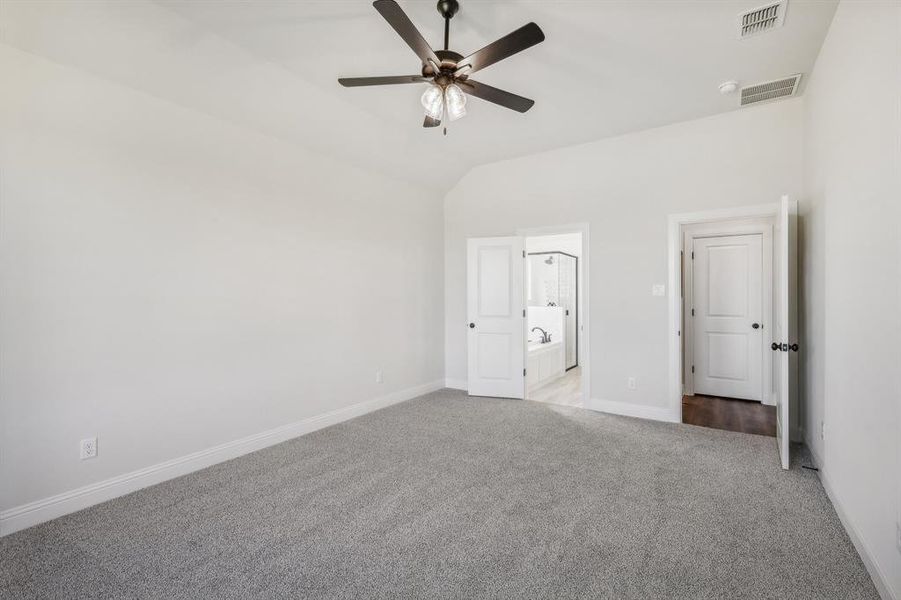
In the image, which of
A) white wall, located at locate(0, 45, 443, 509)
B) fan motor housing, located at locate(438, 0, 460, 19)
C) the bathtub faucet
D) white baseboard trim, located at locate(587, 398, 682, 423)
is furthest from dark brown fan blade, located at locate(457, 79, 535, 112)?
the bathtub faucet

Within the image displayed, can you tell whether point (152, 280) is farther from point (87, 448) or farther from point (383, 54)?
point (383, 54)

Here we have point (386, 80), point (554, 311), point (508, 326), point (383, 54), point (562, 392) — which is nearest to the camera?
point (386, 80)

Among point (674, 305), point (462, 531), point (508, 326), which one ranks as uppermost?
point (674, 305)

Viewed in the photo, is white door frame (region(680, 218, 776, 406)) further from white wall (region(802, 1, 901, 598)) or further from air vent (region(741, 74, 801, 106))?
white wall (region(802, 1, 901, 598))

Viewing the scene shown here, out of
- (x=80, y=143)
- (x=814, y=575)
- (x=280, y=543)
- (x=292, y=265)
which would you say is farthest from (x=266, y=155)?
Answer: (x=814, y=575)

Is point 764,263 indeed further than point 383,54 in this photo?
Yes

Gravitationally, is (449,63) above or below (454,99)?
above

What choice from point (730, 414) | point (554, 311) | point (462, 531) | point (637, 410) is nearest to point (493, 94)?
point (462, 531)

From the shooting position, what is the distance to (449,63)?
2131 millimetres

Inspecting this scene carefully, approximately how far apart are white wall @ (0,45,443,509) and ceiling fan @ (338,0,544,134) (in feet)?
4.98

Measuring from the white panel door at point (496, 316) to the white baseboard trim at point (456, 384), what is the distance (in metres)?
0.24

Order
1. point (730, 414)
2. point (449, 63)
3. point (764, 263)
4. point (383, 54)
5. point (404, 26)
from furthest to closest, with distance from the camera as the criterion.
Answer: point (764, 263) → point (730, 414) → point (383, 54) → point (449, 63) → point (404, 26)

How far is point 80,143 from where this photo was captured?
96.7 inches

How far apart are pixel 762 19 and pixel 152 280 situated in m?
4.18
